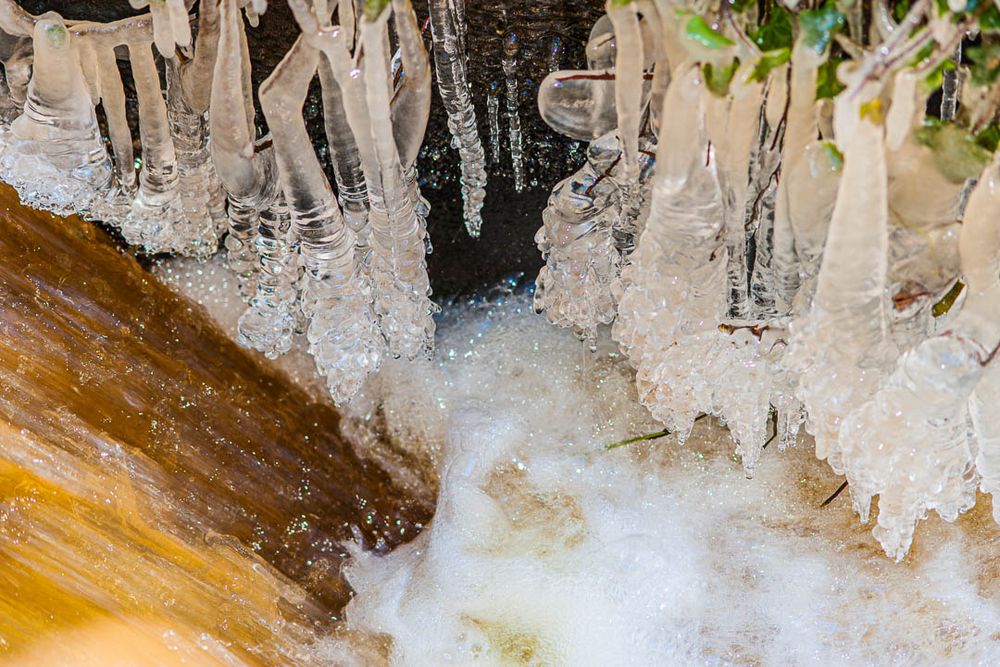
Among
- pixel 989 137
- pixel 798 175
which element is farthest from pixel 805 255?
pixel 989 137

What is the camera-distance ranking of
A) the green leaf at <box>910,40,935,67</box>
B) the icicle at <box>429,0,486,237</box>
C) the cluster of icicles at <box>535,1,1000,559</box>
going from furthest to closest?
the icicle at <box>429,0,486,237</box> < the cluster of icicles at <box>535,1,1000,559</box> < the green leaf at <box>910,40,935,67</box>

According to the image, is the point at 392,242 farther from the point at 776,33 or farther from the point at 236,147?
the point at 776,33

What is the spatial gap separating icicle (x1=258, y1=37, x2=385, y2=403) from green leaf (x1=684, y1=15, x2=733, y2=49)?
46cm

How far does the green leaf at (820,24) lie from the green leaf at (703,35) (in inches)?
3.1

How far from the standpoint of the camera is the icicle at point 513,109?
148 cm

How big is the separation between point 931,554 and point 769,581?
239mm

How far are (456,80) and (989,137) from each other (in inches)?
26.3

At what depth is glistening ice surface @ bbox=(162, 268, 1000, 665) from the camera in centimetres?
152

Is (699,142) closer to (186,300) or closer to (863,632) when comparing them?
(863,632)

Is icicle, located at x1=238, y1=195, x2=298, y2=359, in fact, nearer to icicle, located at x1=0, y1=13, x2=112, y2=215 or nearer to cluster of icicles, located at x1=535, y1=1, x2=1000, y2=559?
icicle, located at x1=0, y1=13, x2=112, y2=215

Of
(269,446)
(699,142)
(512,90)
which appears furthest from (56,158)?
(699,142)

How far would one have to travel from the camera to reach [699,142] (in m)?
1.11

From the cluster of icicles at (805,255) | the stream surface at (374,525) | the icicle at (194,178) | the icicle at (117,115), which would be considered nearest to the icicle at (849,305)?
the cluster of icicles at (805,255)

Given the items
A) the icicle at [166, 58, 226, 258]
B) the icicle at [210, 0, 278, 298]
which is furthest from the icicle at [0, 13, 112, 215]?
the icicle at [210, 0, 278, 298]
